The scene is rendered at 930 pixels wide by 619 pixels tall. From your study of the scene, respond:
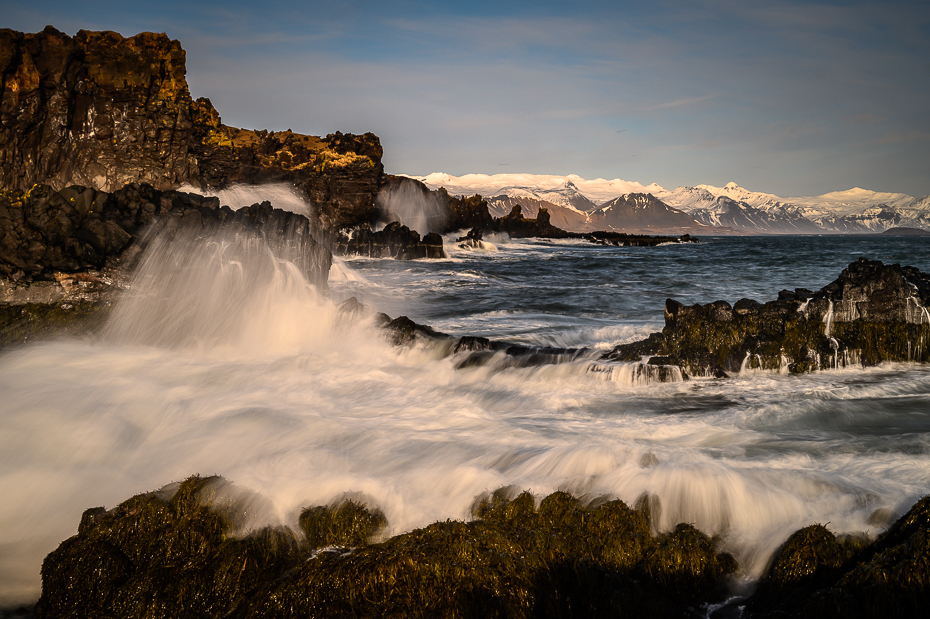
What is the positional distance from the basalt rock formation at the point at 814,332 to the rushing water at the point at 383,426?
0.31 m

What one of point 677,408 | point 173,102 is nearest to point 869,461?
point 677,408

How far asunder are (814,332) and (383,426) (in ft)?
18.4

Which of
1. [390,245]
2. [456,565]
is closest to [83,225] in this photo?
[456,565]

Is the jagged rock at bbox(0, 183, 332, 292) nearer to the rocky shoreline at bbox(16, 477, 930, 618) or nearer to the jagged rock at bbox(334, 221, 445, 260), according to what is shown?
the rocky shoreline at bbox(16, 477, 930, 618)

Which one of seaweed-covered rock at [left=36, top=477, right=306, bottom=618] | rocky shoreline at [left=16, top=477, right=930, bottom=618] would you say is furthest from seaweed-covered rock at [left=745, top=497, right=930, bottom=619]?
seaweed-covered rock at [left=36, top=477, right=306, bottom=618]

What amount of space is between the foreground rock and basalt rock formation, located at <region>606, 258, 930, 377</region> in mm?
4179

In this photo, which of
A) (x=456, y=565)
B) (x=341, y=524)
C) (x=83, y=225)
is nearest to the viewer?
(x=456, y=565)

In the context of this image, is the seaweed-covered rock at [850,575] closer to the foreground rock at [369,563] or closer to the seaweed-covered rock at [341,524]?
the foreground rock at [369,563]

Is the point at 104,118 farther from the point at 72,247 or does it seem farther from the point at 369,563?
the point at 369,563

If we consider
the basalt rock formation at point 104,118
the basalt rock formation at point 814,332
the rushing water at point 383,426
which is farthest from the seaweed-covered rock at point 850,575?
the basalt rock formation at point 104,118

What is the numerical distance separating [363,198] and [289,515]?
37243mm

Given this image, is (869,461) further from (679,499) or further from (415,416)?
(415,416)

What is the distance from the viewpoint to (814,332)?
23.2 feet

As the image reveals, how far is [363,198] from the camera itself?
3894 centimetres
